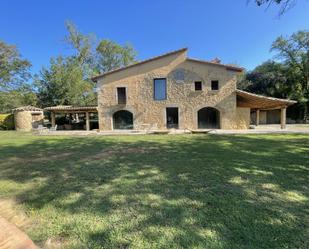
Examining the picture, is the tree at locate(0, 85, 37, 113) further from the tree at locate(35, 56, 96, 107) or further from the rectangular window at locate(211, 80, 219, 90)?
the rectangular window at locate(211, 80, 219, 90)

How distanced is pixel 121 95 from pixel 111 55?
80.8 feet

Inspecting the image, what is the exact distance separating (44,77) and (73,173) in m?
27.7

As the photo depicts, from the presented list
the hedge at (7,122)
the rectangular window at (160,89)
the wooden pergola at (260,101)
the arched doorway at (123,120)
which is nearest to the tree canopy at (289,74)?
the wooden pergola at (260,101)

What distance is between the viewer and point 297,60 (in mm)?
31141

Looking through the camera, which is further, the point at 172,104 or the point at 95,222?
the point at 172,104

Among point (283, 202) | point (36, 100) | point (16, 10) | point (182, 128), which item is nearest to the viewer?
point (283, 202)


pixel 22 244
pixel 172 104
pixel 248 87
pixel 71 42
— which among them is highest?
pixel 71 42

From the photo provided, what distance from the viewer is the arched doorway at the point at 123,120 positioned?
19989mm

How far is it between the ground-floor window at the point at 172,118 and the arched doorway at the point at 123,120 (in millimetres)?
3480

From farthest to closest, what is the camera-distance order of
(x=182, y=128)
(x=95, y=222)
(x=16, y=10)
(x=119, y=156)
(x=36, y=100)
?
(x=36, y=100) → (x=182, y=128) → (x=16, y=10) → (x=119, y=156) → (x=95, y=222)

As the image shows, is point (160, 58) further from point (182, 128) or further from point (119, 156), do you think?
point (119, 156)

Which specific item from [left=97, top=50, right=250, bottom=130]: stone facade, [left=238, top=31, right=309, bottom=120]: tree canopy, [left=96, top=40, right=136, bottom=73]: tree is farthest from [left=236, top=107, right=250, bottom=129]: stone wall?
[left=96, top=40, right=136, bottom=73]: tree

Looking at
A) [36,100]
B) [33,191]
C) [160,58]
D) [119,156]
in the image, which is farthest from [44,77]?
[33,191]

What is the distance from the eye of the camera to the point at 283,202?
139 inches
